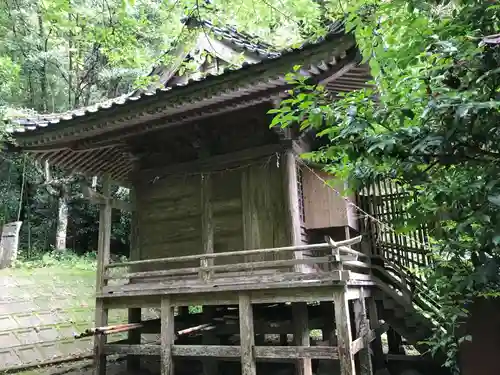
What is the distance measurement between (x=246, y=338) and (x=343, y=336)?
5.08ft

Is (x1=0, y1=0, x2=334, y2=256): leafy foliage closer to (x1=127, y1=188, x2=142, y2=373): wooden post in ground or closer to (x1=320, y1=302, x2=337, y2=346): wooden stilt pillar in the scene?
(x1=127, y1=188, x2=142, y2=373): wooden post in ground

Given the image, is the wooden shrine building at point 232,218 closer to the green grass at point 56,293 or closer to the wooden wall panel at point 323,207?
the wooden wall panel at point 323,207

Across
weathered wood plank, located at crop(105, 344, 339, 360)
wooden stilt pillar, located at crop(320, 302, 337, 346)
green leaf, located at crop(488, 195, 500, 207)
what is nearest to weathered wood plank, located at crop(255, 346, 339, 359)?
weathered wood plank, located at crop(105, 344, 339, 360)

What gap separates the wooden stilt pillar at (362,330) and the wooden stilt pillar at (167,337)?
3.35 meters

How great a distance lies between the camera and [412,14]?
2900mm

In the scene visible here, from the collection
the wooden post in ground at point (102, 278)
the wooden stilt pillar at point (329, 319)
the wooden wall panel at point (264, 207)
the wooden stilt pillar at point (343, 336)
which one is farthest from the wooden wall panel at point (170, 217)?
the wooden stilt pillar at point (343, 336)

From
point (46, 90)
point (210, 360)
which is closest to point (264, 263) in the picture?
point (210, 360)

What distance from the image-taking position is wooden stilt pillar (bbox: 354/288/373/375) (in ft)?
23.5

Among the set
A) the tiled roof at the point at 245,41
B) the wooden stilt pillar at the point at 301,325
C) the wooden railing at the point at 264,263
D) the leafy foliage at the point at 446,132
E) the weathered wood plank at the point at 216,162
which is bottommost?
the wooden stilt pillar at the point at 301,325

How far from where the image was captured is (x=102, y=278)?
795 centimetres

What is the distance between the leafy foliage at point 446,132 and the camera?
2.07 metres

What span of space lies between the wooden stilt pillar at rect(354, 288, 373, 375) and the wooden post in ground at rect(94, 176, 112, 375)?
4798 millimetres

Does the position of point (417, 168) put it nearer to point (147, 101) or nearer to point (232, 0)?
point (232, 0)

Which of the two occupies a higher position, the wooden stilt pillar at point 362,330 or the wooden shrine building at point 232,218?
the wooden shrine building at point 232,218
